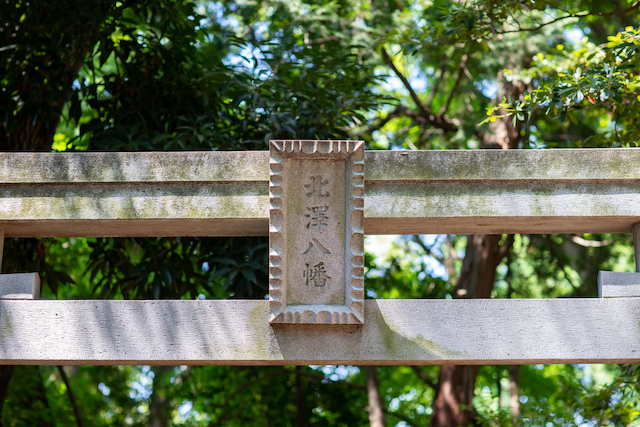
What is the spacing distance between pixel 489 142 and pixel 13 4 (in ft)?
13.6

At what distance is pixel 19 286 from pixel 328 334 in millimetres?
1352

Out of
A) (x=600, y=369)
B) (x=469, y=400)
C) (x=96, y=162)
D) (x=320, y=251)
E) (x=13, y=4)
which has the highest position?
(x=13, y=4)

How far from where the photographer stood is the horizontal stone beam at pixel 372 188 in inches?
113

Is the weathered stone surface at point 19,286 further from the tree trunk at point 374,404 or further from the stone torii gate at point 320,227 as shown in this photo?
the tree trunk at point 374,404

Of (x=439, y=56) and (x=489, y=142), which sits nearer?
(x=489, y=142)

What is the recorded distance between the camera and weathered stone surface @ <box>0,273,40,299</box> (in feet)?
9.42

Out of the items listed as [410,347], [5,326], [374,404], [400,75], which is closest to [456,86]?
[400,75]

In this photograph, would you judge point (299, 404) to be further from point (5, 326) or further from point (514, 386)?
point (5, 326)

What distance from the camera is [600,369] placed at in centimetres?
1132

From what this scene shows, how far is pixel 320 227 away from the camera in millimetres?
2855

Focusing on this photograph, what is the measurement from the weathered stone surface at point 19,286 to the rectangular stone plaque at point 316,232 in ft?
3.42

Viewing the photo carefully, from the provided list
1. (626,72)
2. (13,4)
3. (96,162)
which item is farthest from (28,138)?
(626,72)

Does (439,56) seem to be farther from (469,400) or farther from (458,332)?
(458,332)

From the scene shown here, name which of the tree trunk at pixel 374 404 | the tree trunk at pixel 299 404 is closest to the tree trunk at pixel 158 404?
the tree trunk at pixel 299 404
